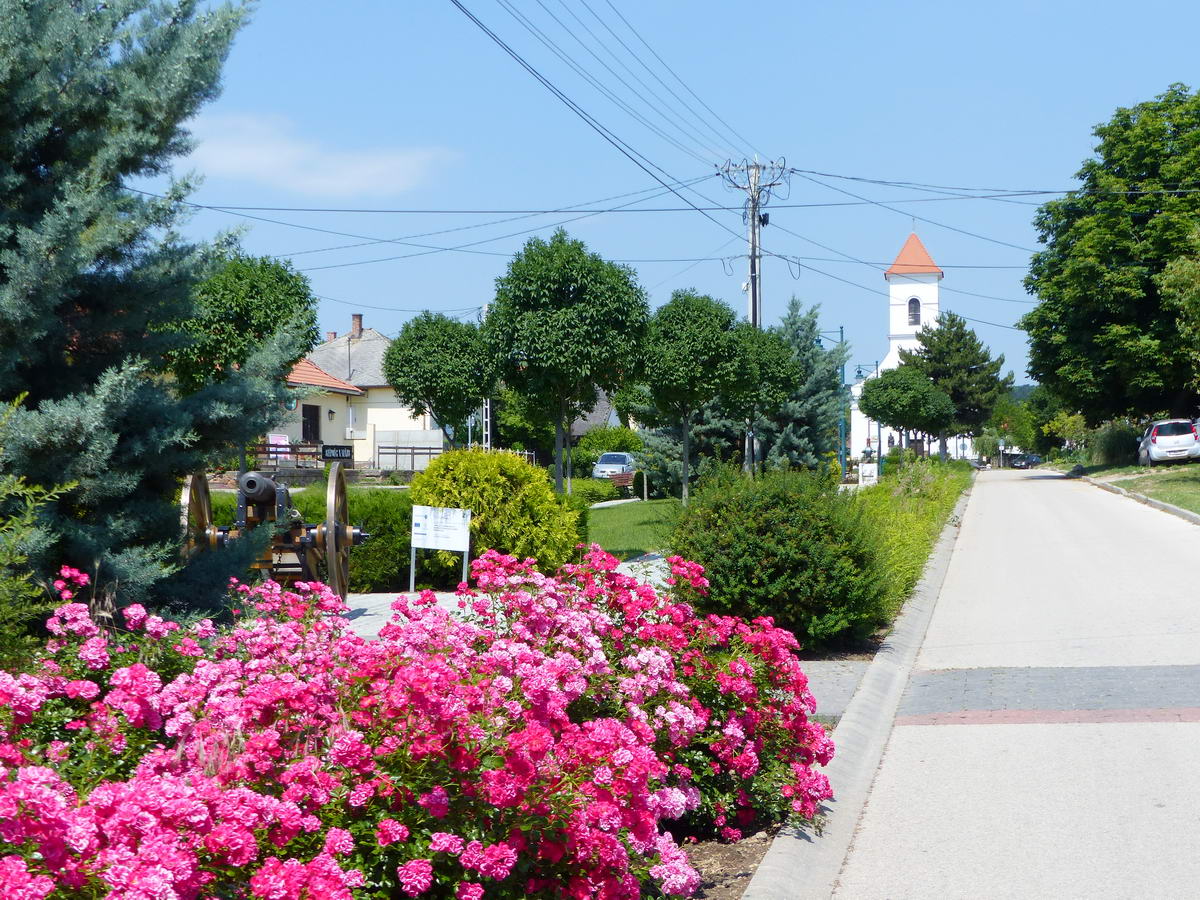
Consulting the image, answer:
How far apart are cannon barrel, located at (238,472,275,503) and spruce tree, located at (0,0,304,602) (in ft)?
15.2

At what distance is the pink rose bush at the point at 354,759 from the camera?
8.24ft

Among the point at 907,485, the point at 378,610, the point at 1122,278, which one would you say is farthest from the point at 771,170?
the point at 378,610

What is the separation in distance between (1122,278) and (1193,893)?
39.3m

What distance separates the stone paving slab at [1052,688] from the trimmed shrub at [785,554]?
2.86 feet

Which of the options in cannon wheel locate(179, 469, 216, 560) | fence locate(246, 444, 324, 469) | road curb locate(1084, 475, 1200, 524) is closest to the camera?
cannon wheel locate(179, 469, 216, 560)

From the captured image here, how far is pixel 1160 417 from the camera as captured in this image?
165ft

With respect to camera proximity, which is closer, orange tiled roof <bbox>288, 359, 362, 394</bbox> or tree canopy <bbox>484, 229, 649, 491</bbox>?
tree canopy <bbox>484, 229, 649, 491</bbox>

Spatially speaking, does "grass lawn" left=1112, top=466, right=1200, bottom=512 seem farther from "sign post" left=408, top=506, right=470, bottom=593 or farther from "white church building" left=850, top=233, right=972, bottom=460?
"white church building" left=850, top=233, right=972, bottom=460

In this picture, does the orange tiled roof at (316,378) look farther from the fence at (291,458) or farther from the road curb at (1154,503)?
the road curb at (1154,503)

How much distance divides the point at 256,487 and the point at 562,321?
8.31 meters

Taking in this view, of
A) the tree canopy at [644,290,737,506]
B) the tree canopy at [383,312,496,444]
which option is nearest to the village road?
the tree canopy at [644,290,737,506]

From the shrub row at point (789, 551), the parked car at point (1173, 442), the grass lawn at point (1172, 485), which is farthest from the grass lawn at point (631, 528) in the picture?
the parked car at point (1173, 442)

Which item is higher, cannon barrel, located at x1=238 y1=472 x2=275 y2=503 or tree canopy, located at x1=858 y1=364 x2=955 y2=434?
tree canopy, located at x1=858 y1=364 x2=955 y2=434

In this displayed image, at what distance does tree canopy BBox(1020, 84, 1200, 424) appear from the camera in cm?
3925
